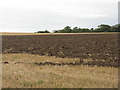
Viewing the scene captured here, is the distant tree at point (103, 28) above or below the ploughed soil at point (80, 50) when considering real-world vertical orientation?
above

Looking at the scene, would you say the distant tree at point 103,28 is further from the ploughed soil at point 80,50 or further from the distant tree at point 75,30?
the ploughed soil at point 80,50

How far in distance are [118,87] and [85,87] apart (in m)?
1.33

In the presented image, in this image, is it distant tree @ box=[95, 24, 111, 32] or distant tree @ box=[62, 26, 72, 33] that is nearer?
distant tree @ box=[95, 24, 111, 32]

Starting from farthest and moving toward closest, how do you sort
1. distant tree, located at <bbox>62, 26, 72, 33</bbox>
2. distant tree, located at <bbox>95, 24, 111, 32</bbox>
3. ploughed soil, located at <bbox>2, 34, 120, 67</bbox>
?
distant tree, located at <bbox>62, 26, 72, 33</bbox> < distant tree, located at <bbox>95, 24, 111, 32</bbox> < ploughed soil, located at <bbox>2, 34, 120, 67</bbox>

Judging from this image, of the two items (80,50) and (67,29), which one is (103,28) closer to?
(67,29)

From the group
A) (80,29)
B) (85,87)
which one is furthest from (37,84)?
(80,29)

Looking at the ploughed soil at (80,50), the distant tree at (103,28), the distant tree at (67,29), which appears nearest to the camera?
the ploughed soil at (80,50)

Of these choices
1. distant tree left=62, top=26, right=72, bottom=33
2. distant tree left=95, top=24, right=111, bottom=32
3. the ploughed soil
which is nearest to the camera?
the ploughed soil

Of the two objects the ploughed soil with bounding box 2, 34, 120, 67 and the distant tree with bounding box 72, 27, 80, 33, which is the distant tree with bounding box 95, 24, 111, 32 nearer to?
the distant tree with bounding box 72, 27, 80, 33

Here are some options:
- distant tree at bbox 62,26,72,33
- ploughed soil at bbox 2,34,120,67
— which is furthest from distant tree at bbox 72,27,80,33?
ploughed soil at bbox 2,34,120,67

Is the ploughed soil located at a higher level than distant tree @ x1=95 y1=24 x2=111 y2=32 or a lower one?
lower

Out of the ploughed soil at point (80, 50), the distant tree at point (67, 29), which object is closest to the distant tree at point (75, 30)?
the distant tree at point (67, 29)

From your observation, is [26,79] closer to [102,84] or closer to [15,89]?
[15,89]

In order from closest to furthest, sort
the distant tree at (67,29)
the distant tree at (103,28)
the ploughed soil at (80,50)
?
the ploughed soil at (80,50) → the distant tree at (103,28) → the distant tree at (67,29)
